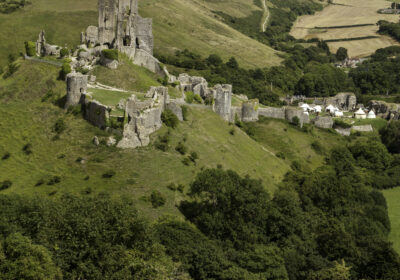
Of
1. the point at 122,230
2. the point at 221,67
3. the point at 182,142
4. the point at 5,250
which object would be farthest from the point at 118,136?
the point at 221,67

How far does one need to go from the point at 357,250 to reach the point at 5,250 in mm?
29807

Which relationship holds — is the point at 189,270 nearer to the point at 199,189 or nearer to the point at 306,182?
the point at 199,189

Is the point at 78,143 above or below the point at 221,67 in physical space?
above

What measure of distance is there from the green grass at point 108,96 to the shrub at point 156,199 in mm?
14721

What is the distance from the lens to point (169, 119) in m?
60.2

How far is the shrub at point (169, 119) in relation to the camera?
60.0m

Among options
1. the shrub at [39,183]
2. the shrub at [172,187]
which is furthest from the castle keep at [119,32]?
the shrub at [172,187]

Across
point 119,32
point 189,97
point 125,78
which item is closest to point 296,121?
point 189,97

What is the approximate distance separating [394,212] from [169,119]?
32046mm

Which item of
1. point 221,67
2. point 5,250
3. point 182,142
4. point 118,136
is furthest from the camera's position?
point 221,67

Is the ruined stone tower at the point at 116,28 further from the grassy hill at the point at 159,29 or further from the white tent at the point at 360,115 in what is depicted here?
the white tent at the point at 360,115

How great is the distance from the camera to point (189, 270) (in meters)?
40.1

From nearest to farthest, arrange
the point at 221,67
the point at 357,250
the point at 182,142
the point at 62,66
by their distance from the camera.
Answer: the point at 357,250 → the point at 182,142 → the point at 62,66 → the point at 221,67

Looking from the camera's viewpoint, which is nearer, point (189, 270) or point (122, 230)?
point (122, 230)
